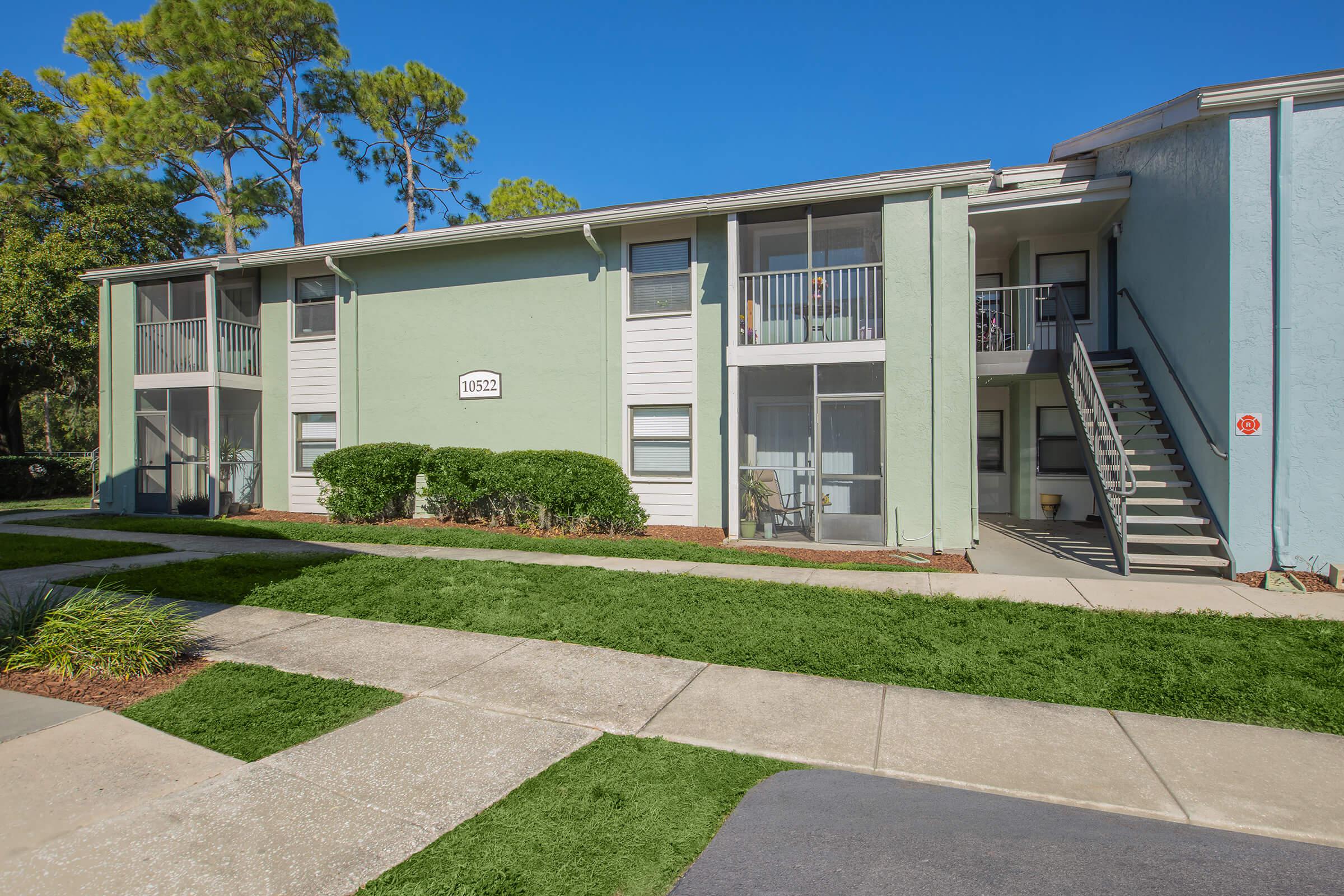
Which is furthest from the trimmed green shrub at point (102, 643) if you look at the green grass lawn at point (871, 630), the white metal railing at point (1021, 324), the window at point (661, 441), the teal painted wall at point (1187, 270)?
the white metal railing at point (1021, 324)

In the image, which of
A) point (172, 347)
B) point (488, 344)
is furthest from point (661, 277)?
point (172, 347)

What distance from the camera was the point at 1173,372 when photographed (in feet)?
30.3

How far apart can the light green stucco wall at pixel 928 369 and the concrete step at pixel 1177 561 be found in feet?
7.05

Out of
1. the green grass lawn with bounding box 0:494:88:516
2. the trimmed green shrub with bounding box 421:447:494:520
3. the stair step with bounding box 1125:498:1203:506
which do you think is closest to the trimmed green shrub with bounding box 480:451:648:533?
the trimmed green shrub with bounding box 421:447:494:520

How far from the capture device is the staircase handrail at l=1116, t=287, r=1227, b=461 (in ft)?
26.5

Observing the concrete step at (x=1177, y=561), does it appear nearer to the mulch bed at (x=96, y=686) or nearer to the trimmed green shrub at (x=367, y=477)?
the mulch bed at (x=96, y=686)

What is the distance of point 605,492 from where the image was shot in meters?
10.8

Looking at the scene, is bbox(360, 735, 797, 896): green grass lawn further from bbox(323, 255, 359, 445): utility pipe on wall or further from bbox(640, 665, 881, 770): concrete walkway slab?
bbox(323, 255, 359, 445): utility pipe on wall

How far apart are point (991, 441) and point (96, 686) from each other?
13.9 meters

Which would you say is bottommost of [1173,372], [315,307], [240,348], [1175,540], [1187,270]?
[1175,540]

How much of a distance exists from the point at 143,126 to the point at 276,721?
78.2 feet

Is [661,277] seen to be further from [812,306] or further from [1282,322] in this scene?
[1282,322]

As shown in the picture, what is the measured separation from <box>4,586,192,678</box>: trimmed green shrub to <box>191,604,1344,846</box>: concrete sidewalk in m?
0.45

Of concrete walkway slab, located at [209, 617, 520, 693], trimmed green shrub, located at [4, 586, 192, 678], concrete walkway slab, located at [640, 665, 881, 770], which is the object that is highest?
trimmed green shrub, located at [4, 586, 192, 678]
